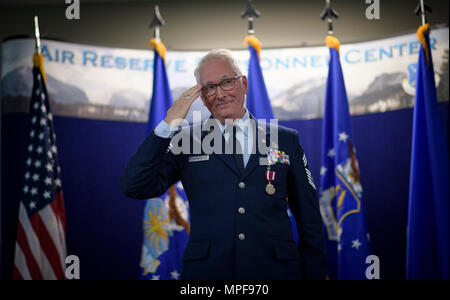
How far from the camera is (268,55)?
151 inches

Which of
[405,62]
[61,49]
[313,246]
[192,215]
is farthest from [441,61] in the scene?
[61,49]

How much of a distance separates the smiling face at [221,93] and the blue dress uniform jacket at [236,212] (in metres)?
0.15

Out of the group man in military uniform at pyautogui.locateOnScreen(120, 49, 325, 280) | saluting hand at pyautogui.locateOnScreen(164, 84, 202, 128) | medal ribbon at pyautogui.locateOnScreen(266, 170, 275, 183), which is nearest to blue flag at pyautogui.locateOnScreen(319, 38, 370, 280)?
man in military uniform at pyautogui.locateOnScreen(120, 49, 325, 280)

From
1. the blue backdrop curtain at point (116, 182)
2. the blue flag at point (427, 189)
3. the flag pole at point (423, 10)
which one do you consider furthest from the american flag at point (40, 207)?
the flag pole at point (423, 10)

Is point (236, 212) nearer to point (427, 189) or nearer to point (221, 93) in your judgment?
point (221, 93)

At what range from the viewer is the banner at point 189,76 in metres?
3.53

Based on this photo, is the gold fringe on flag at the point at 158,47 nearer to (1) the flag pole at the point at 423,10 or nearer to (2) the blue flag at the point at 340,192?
(2) the blue flag at the point at 340,192

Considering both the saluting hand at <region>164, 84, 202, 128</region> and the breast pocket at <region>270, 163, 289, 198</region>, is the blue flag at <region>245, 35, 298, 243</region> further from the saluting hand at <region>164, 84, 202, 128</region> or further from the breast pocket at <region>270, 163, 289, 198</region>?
the saluting hand at <region>164, 84, 202, 128</region>

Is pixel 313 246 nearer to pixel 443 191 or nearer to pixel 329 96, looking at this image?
pixel 443 191

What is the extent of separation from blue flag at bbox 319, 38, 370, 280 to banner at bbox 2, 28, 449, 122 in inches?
19.6

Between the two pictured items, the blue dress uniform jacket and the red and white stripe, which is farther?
the red and white stripe

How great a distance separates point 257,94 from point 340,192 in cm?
88

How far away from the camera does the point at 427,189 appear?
117 inches

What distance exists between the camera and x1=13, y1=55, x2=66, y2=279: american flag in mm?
3088
